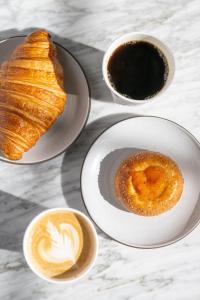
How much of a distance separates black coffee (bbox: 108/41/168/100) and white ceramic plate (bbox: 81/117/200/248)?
8 centimetres

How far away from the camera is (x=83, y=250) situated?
46.1 inches

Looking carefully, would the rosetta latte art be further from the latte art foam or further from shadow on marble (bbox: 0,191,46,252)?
shadow on marble (bbox: 0,191,46,252)

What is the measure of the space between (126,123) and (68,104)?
147 mm

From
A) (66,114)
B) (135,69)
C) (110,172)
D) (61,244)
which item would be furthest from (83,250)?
(135,69)

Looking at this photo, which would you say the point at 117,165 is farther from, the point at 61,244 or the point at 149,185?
the point at 61,244

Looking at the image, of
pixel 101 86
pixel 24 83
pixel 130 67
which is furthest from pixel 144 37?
pixel 24 83

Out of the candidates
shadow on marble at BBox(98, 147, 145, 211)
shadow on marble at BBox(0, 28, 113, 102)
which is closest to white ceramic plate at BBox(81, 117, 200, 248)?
shadow on marble at BBox(98, 147, 145, 211)

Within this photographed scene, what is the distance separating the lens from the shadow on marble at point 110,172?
1244mm

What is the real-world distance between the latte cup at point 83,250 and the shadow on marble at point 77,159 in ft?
0.35

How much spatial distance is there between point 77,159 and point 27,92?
9.0 inches

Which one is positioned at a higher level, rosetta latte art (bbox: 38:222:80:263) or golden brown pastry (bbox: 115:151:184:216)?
golden brown pastry (bbox: 115:151:184:216)

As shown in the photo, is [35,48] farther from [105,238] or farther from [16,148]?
[105,238]

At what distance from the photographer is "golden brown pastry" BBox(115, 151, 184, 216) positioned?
3.83 feet

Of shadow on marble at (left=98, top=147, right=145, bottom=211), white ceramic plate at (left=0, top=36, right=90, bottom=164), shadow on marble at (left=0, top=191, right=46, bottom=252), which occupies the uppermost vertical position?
white ceramic plate at (left=0, top=36, right=90, bottom=164)
